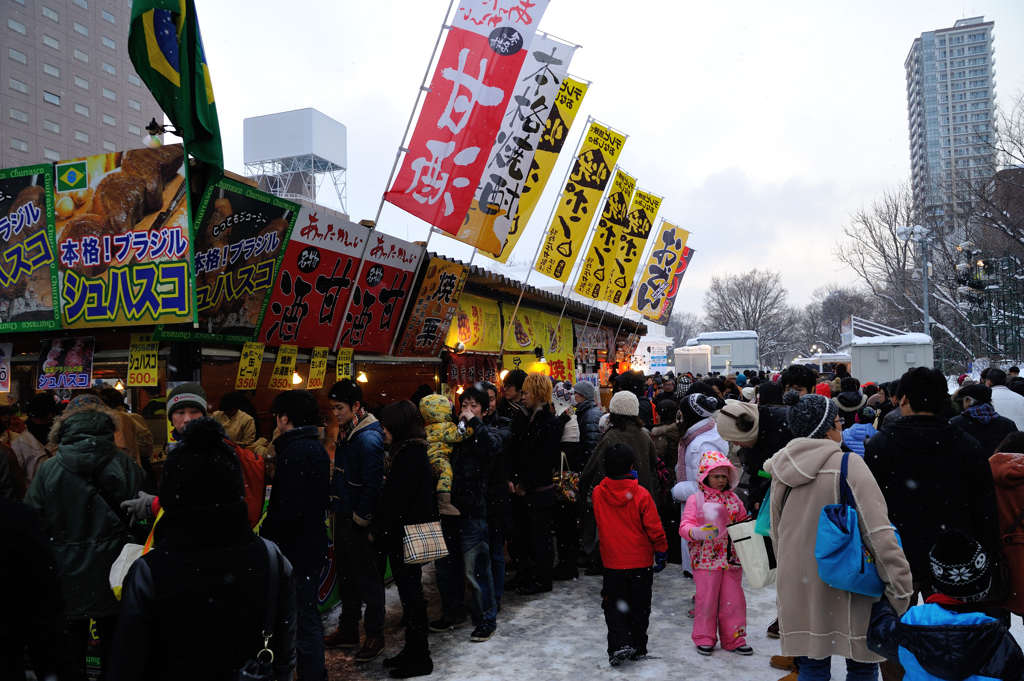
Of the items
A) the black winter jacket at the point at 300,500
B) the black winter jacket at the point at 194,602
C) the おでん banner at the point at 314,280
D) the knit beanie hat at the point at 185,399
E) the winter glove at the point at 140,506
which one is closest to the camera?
the black winter jacket at the point at 194,602

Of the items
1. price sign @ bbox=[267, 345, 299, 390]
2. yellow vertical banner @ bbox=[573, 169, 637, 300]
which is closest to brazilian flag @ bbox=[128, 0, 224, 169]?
price sign @ bbox=[267, 345, 299, 390]

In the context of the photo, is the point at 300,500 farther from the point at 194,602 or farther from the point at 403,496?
the point at 194,602

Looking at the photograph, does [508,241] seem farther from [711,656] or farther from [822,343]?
[822,343]

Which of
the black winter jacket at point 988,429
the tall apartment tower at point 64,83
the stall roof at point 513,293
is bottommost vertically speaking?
the black winter jacket at point 988,429

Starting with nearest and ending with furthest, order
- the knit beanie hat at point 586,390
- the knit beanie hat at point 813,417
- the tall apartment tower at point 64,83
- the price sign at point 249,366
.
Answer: the knit beanie hat at point 813,417
the price sign at point 249,366
the knit beanie hat at point 586,390
the tall apartment tower at point 64,83

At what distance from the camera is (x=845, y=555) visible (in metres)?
3.24

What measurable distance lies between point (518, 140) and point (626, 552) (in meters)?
6.31

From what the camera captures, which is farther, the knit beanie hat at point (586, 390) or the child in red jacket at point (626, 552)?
the knit beanie hat at point (586, 390)

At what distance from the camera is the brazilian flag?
533 cm

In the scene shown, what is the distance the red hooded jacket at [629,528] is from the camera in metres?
5.11

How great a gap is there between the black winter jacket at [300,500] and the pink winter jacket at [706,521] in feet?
9.57

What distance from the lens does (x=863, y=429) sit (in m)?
6.81

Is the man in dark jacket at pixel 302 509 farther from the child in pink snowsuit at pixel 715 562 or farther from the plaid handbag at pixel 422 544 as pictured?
the child in pink snowsuit at pixel 715 562

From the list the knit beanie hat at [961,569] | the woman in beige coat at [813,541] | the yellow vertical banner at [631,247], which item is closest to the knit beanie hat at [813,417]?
Result: the woman in beige coat at [813,541]
